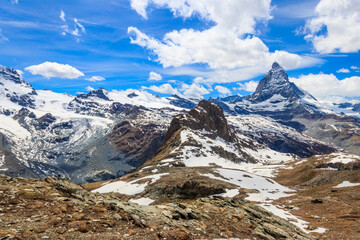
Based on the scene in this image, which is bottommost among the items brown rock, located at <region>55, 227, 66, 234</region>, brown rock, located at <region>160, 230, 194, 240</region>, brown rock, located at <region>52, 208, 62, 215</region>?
brown rock, located at <region>160, 230, 194, 240</region>

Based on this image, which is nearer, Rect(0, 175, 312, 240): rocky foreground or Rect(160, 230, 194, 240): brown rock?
Rect(0, 175, 312, 240): rocky foreground

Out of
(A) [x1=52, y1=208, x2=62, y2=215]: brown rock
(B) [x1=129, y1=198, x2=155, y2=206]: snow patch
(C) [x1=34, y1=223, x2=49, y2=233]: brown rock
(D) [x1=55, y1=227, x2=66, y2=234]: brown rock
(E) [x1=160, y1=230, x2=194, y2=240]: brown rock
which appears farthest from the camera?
(B) [x1=129, y1=198, x2=155, y2=206]: snow patch

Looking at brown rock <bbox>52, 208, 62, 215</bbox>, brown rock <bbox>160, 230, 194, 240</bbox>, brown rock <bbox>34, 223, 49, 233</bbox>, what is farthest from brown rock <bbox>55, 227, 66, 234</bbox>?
brown rock <bbox>160, 230, 194, 240</bbox>

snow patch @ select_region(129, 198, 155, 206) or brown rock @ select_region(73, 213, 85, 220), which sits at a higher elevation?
brown rock @ select_region(73, 213, 85, 220)

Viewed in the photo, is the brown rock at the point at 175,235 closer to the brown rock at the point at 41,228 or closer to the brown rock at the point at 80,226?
the brown rock at the point at 80,226

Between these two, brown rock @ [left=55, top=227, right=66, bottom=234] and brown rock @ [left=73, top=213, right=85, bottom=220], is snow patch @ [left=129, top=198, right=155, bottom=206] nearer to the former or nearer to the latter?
brown rock @ [left=73, top=213, right=85, bottom=220]

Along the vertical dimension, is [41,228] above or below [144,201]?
above

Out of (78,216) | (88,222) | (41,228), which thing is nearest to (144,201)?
(78,216)

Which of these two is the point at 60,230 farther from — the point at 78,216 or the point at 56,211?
the point at 56,211

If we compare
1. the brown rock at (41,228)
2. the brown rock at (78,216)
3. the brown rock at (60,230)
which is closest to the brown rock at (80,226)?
the brown rock at (60,230)

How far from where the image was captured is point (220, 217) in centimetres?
2033

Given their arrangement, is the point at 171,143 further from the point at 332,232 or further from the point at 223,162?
the point at 332,232

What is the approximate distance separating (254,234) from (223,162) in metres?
122

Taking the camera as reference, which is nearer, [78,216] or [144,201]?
[78,216]
